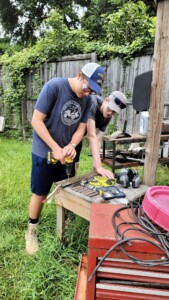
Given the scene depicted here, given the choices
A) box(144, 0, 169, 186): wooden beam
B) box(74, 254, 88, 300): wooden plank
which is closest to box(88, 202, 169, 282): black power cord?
box(74, 254, 88, 300): wooden plank

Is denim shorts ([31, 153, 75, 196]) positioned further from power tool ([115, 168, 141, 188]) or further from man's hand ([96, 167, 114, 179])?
power tool ([115, 168, 141, 188])

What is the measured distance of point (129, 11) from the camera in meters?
5.20

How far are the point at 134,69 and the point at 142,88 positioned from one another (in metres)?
3.04

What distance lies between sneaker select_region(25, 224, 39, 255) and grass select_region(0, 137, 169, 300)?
0.20 feet

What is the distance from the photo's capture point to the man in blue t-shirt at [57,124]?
1858 millimetres

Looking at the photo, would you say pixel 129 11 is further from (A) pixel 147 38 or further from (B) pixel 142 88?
(B) pixel 142 88

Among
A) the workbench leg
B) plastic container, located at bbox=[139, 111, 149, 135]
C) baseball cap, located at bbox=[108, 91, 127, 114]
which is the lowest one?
the workbench leg

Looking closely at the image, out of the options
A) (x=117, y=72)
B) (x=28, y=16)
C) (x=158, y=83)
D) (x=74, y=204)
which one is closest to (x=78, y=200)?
(x=74, y=204)

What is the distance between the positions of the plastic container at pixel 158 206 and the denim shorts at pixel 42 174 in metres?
0.95

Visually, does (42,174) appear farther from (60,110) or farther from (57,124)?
(60,110)

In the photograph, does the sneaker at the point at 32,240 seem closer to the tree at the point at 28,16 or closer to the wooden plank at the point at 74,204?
the wooden plank at the point at 74,204

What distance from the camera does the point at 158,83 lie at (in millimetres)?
1812

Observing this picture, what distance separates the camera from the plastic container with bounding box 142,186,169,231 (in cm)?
121

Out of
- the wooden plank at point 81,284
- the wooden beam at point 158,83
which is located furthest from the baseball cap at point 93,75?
the wooden plank at point 81,284
